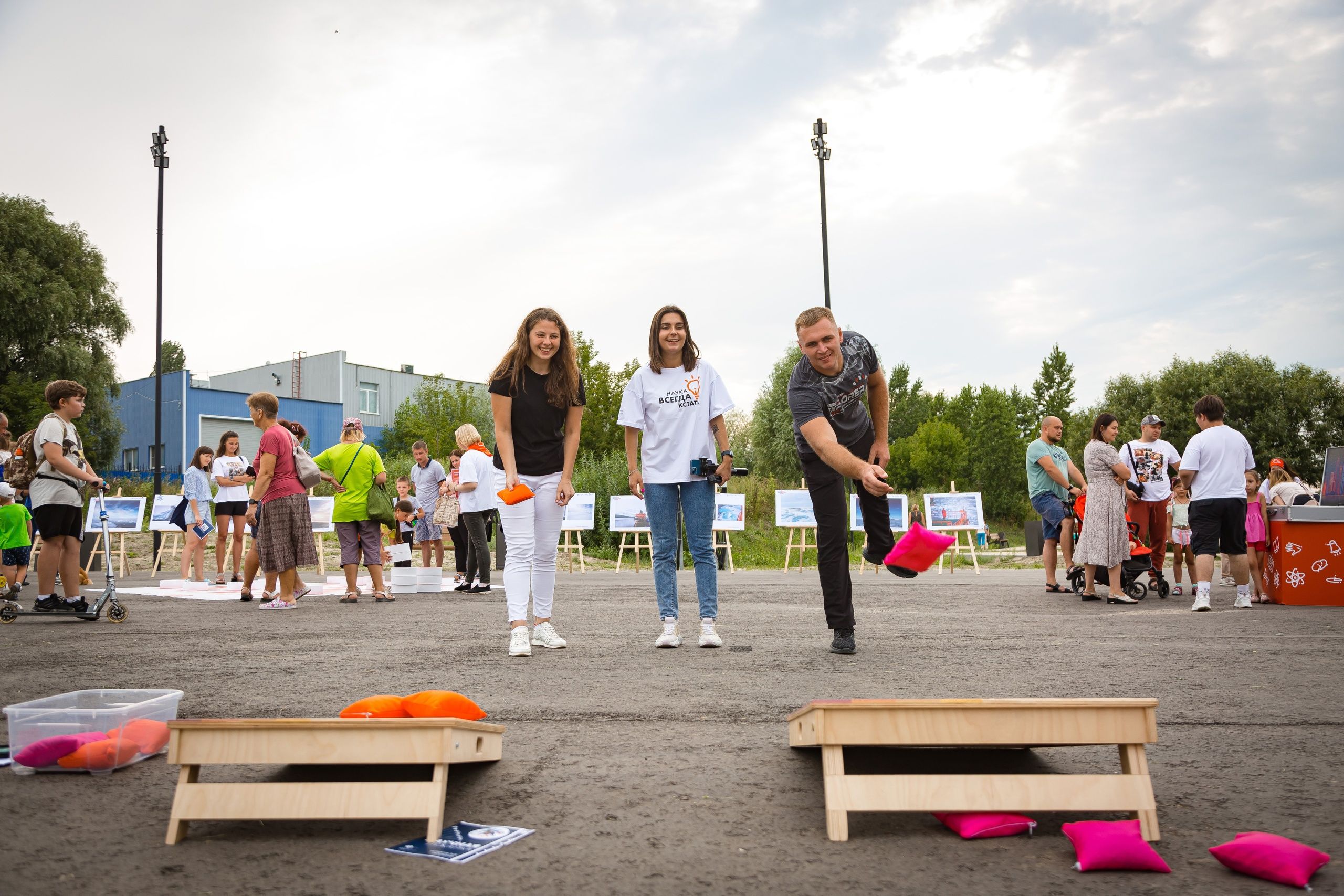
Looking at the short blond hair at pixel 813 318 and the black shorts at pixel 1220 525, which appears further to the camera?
the black shorts at pixel 1220 525

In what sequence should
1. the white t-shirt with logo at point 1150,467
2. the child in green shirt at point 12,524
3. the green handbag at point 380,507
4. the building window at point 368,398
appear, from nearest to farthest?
the child in green shirt at point 12,524, the green handbag at point 380,507, the white t-shirt with logo at point 1150,467, the building window at point 368,398

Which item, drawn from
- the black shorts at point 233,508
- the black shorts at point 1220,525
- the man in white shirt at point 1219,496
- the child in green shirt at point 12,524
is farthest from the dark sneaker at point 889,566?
Result: the black shorts at point 233,508

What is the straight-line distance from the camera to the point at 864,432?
18.4 feet

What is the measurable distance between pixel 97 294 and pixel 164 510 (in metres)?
21.4

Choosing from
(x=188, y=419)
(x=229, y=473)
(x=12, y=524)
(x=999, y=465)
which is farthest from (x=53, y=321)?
(x=999, y=465)

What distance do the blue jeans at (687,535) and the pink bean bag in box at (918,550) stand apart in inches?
56.4

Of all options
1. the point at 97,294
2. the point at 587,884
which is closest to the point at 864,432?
the point at 587,884

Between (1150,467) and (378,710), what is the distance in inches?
395

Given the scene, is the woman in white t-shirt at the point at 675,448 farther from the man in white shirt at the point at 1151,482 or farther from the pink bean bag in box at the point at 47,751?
the man in white shirt at the point at 1151,482

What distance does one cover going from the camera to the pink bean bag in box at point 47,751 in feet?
10.0

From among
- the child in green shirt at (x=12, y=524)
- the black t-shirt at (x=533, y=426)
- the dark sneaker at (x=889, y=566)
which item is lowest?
A: the dark sneaker at (x=889, y=566)

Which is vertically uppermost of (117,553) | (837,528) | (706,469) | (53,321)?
(53,321)

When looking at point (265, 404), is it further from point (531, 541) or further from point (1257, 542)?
point (1257, 542)

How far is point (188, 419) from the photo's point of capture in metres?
48.6
